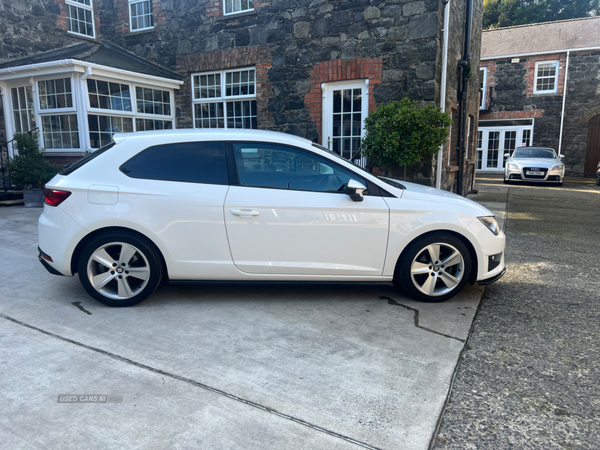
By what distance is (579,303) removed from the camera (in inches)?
167

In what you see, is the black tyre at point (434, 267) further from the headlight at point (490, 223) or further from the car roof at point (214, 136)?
the car roof at point (214, 136)

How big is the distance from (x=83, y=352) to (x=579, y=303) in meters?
4.38

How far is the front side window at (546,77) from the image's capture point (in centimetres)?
2247

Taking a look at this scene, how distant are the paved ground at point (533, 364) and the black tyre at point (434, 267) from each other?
15.3 inches

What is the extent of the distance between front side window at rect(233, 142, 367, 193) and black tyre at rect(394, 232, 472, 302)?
2.61ft

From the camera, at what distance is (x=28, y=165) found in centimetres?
902

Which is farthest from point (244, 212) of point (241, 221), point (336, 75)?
point (336, 75)

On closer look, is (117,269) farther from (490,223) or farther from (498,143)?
(498,143)

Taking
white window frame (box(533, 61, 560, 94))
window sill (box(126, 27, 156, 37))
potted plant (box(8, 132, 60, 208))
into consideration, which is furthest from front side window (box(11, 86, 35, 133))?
white window frame (box(533, 61, 560, 94))

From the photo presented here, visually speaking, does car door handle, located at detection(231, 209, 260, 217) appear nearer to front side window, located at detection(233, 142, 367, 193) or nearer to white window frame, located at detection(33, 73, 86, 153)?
front side window, located at detection(233, 142, 367, 193)

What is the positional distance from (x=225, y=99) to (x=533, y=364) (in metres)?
9.27

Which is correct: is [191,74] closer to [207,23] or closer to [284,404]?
[207,23]

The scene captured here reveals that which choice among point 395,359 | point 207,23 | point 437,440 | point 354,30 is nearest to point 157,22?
point 207,23

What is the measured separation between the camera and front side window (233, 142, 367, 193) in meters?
3.99
